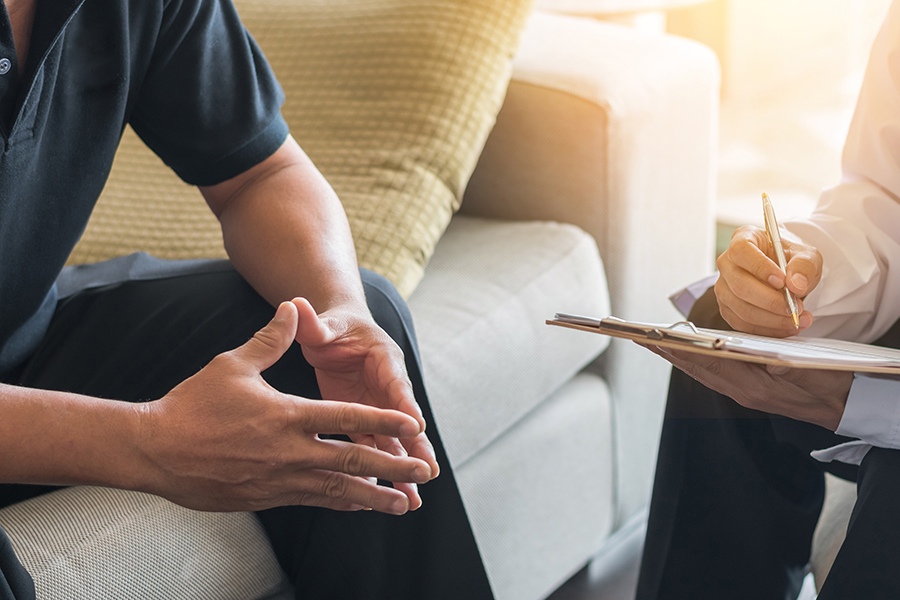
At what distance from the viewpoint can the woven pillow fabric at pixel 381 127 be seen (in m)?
1.06

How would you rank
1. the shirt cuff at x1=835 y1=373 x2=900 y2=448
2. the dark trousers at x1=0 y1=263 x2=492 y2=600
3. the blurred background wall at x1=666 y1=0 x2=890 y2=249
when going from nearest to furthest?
the shirt cuff at x1=835 y1=373 x2=900 y2=448 → the dark trousers at x1=0 y1=263 x2=492 y2=600 → the blurred background wall at x1=666 y1=0 x2=890 y2=249

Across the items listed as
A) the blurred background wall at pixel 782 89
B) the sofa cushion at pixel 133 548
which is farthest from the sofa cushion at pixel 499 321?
the blurred background wall at pixel 782 89

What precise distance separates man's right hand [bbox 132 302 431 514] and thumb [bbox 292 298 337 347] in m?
0.02

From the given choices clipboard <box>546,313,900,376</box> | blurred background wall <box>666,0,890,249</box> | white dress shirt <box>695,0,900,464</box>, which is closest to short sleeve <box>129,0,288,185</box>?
clipboard <box>546,313,900,376</box>

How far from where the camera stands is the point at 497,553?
3.45 ft

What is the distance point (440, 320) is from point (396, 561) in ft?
1.09

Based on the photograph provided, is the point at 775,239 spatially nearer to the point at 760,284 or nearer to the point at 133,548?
the point at 760,284

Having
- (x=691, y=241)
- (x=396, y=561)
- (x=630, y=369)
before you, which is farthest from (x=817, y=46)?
(x=396, y=561)

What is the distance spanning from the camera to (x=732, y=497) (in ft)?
2.60

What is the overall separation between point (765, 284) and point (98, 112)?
2.01ft

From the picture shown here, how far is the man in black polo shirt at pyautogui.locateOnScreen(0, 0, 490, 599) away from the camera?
575 millimetres

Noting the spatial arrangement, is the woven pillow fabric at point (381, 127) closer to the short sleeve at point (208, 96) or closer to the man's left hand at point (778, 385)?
the short sleeve at point (208, 96)

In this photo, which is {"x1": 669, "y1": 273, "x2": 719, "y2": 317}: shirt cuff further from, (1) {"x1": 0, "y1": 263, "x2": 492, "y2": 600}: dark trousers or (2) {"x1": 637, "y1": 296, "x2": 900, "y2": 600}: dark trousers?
(1) {"x1": 0, "y1": 263, "x2": 492, "y2": 600}: dark trousers

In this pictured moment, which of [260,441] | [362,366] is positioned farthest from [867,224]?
[260,441]
